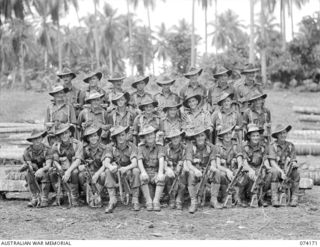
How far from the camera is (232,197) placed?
298 inches

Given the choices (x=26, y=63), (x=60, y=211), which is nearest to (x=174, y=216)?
(x=60, y=211)

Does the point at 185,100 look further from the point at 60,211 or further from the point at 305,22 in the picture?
the point at 305,22

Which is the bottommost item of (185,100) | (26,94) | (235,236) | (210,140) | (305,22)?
(235,236)

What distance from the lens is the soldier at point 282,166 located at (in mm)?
7477

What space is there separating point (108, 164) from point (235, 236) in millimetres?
2407

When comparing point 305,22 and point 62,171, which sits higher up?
point 305,22

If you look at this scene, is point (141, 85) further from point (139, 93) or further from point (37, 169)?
point (37, 169)

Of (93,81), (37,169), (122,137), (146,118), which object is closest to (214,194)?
(122,137)

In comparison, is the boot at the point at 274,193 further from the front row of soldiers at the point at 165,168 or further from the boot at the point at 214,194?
the boot at the point at 214,194

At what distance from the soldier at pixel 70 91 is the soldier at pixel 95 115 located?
12.2 inches

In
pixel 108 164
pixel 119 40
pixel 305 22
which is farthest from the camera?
pixel 119 40

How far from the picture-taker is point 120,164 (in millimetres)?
7773

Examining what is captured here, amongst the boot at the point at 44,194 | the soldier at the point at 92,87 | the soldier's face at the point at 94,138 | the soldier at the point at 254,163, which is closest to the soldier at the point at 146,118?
the soldier's face at the point at 94,138

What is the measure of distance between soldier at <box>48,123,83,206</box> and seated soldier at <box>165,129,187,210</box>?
1413 millimetres
